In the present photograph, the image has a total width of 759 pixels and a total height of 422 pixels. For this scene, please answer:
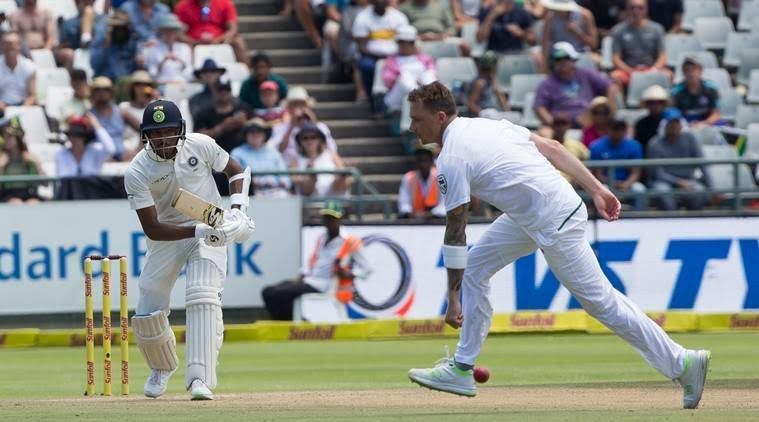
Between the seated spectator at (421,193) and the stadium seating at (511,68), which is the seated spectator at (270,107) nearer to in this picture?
the seated spectator at (421,193)

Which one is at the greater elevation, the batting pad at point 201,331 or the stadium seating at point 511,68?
the stadium seating at point 511,68

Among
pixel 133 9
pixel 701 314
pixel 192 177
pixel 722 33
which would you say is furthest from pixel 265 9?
pixel 192 177

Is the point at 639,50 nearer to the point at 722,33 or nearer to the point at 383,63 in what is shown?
the point at 722,33

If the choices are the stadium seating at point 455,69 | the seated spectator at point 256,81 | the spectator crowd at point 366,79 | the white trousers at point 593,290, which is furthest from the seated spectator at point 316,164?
the white trousers at point 593,290

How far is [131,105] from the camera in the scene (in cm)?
1722

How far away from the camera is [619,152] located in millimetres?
16234

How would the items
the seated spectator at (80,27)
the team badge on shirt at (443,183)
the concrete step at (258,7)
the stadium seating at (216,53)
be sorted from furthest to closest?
the concrete step at (258,7)
the seated spectator at (80,27)
the stadium seating at (216,53)
the team badge on shirt at (443,183)

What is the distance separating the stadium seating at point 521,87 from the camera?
1822 centimetres

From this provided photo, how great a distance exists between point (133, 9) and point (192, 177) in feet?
31.7

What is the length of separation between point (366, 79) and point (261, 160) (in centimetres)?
282

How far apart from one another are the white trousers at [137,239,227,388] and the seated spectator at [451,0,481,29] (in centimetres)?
1071

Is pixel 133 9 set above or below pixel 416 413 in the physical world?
above

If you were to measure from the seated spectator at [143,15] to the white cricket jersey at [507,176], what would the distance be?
1038 centimetres

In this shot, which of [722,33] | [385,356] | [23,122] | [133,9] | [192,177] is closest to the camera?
[192,177]
